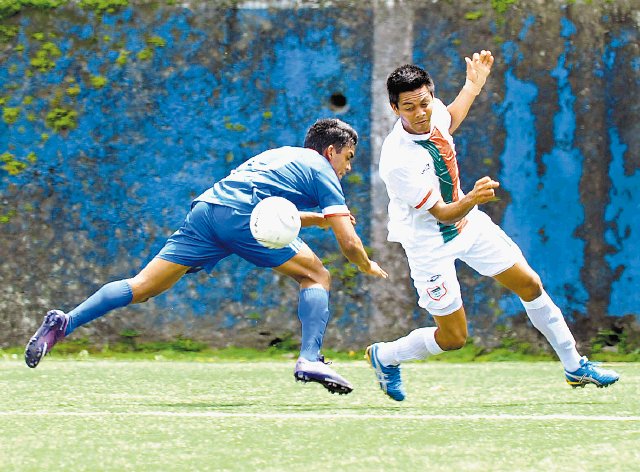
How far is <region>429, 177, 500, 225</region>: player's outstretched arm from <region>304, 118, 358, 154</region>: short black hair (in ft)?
2.39

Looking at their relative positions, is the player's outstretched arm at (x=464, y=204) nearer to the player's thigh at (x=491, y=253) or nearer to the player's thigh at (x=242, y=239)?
the player's thigh at (x=491, y=253)

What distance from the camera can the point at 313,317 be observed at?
6.17 meters

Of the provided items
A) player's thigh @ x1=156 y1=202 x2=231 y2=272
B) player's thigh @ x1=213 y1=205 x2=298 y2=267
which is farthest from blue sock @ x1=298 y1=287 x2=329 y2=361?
player's thigh @ x1=156 y1=202 x2=231 y2=272

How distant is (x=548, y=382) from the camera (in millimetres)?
6984

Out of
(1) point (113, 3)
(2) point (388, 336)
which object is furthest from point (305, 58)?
(2) point (388, 336)

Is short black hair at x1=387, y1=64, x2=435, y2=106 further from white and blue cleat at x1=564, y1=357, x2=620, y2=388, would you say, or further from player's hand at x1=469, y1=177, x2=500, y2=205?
white and blue cleat at x1=564, y1=357, x2=620, y2=388

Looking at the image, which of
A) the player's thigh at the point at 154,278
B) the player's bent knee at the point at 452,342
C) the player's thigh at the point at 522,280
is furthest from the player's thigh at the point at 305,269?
the player's thigh at the point at 522,280

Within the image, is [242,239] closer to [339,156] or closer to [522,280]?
[339,156]

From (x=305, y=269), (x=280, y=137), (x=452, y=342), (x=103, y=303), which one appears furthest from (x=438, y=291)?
(x=280, y=137)

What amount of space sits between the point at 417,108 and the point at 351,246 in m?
0.73

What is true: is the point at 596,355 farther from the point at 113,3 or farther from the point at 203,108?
the point at 113,3

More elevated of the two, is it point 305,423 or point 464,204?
point 464,204

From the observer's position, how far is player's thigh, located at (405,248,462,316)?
5996mm

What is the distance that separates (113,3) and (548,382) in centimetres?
424
